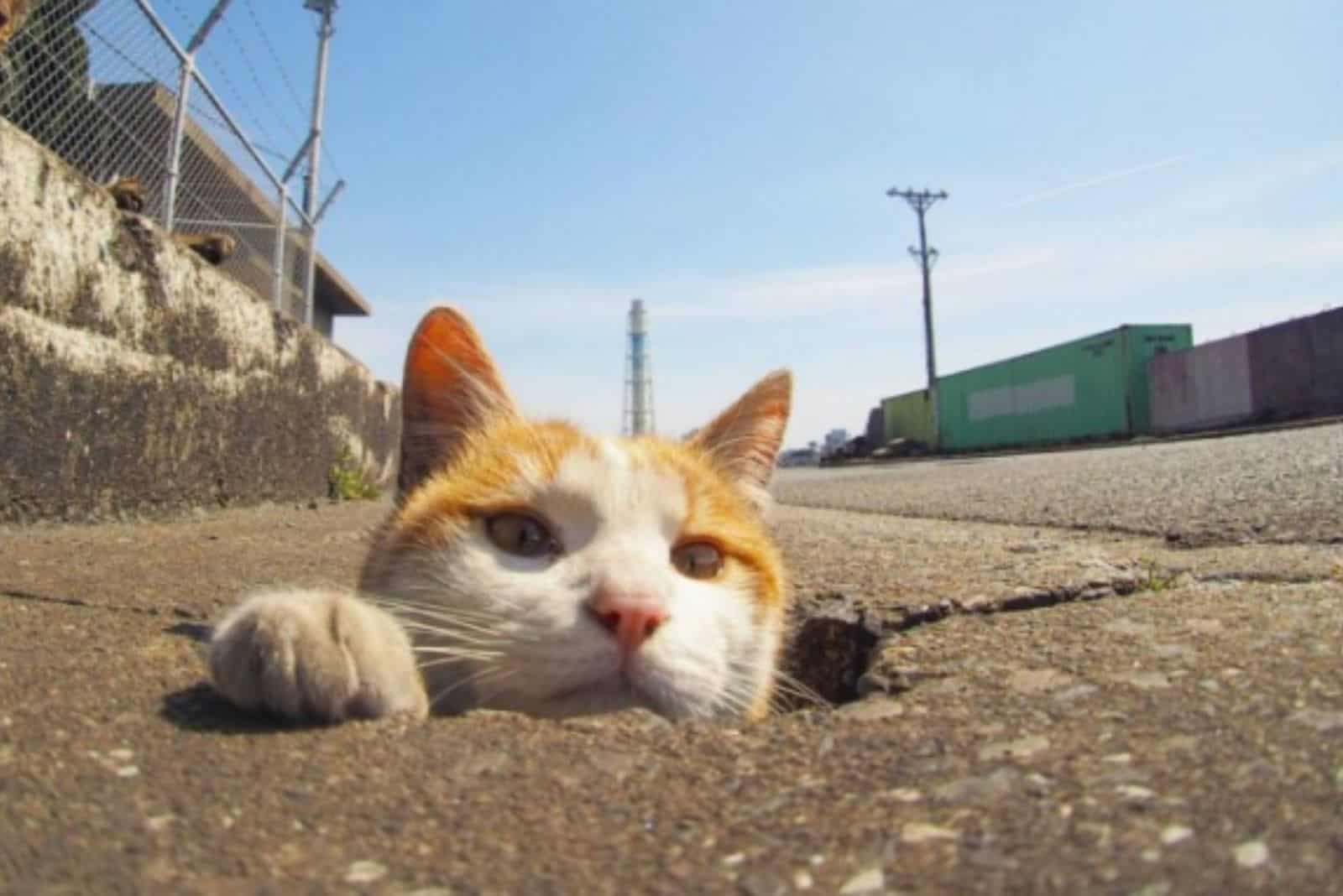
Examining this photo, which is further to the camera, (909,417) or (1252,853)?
(909,417)

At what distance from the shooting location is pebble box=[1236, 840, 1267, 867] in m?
0.74

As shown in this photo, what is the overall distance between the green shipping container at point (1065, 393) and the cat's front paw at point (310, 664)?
24055mm

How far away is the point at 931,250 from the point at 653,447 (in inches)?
1431

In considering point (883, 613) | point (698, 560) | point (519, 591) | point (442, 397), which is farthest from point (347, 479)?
point (519, 591)

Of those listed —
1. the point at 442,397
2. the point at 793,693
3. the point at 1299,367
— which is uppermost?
the point at 1299,367

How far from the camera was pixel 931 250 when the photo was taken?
1444 inches

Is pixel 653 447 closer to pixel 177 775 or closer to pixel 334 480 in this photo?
pixel 177 775

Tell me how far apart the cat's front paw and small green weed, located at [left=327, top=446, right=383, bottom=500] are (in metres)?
5.26

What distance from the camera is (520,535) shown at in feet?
6.04

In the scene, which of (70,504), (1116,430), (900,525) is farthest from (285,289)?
(1116,430)

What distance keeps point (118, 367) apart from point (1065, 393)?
84.5 ft

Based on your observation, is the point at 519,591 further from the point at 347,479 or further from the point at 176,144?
the point at 347,479

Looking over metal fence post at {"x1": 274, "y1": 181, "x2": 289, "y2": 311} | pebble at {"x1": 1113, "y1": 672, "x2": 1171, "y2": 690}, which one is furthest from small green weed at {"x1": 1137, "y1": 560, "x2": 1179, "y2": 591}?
metal fence post at {"x1": 274, "y1": 181, "x2": 289, "y2": 311}

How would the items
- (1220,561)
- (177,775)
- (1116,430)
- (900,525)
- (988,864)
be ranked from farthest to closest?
(1116,430) → (900,525) → (1220,561) → (177,775) → (988,864)
